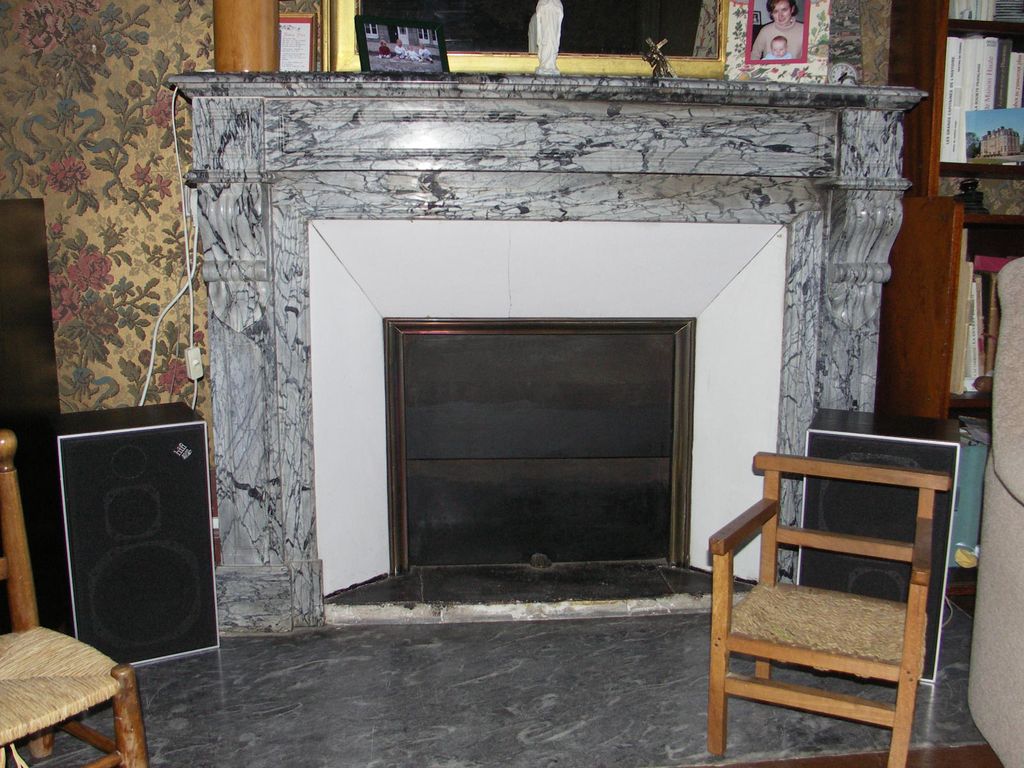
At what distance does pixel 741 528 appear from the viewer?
65.9 inches

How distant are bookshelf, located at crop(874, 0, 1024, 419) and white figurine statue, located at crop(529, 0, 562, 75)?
37.7 inches

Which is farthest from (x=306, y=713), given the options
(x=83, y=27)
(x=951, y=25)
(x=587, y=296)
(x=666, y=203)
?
(x=951, y=25)

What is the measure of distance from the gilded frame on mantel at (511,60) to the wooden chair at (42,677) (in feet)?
3.93

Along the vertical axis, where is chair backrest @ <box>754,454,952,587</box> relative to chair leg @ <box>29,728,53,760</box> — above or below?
above

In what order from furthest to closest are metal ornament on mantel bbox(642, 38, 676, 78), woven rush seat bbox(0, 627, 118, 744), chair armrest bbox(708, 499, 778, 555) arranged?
metal ornament on mantel bbox(642, 38, 676, 78) → chair armrest bbox(708, 499, 778, 555) → woven rush seat bbox(0, 627, 118, 744)

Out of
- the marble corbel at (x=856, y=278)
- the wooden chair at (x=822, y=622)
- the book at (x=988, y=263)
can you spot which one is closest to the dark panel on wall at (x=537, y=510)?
the marble corbel at (x=856, y=278)

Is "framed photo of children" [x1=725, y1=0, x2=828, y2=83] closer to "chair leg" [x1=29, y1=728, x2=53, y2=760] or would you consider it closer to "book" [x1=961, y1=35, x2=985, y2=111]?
"book" [x1=961, y1=35, x2=985, y2=111]

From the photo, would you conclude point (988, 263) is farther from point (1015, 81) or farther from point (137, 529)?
point (137, 529)

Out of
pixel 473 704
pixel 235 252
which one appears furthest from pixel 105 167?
pixel 473 704

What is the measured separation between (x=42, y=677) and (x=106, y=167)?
1.37 meters

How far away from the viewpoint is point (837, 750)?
1740 millimetres

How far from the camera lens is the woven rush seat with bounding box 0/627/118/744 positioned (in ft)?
4.19

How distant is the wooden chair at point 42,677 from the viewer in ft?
4.25

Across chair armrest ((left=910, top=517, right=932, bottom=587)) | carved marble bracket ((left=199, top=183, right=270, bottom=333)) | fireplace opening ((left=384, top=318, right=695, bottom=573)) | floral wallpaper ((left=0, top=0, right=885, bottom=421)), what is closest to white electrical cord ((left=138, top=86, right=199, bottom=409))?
floral wallpaper ((left=0, top=0, right=885, bottom=421))
